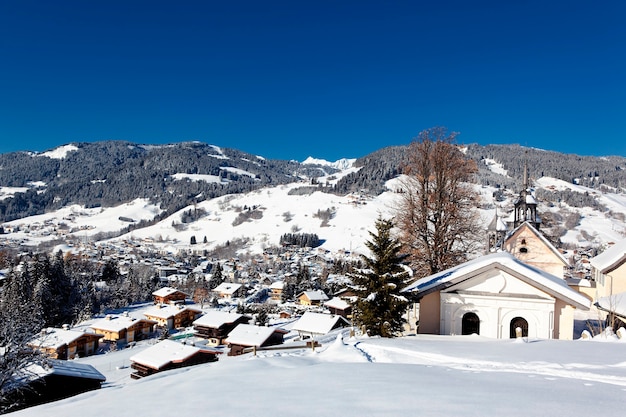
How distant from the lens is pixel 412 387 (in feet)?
13.8

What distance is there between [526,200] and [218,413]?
19.3 meters

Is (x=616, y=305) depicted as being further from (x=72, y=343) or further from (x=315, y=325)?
(x=72, y=343)

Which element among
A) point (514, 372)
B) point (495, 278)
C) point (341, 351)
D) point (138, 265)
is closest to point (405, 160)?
point (495, 278)

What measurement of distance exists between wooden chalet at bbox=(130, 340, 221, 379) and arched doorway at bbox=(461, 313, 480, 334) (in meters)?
18.1

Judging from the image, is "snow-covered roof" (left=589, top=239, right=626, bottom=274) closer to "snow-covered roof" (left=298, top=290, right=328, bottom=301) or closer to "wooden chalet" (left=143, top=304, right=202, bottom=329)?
"wooden chalet" (left=143, top=304, right=202, bottom=329)

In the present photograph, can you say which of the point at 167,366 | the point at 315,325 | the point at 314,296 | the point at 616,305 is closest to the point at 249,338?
the point at 315,325

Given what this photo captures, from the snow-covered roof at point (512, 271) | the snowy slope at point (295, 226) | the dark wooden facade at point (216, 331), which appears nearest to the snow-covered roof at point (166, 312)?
the dark wooden facade at point (216, 331)

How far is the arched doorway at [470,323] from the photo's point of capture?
36.5 feet

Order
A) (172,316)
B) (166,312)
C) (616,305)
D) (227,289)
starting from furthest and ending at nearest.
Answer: (227,289), (166,312), (172,316), (616,305)

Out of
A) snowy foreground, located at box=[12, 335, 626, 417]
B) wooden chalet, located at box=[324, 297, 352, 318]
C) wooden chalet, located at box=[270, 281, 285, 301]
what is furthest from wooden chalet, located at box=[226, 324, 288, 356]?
wooden chalet, located at box=[270, 281, 285, 301]

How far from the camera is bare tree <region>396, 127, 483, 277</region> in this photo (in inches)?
554

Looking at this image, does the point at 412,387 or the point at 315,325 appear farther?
the point at 315,325

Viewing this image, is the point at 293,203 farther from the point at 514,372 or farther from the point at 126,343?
the point at 514,372

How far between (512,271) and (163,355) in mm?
21208
